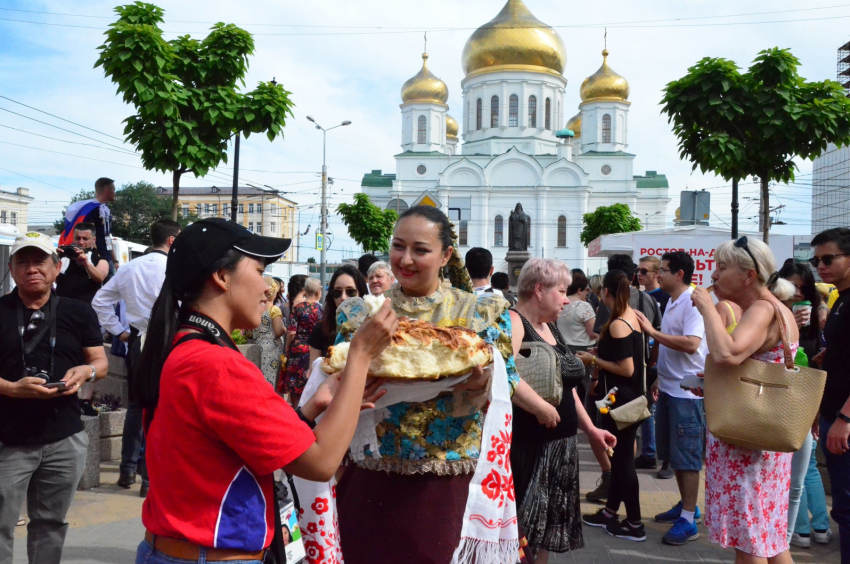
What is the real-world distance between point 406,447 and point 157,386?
3.52 ft

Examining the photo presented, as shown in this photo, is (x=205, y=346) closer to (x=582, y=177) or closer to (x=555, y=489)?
(x=555, y=489)

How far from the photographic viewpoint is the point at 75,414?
386cm

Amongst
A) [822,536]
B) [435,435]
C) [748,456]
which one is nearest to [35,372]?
[435,435]

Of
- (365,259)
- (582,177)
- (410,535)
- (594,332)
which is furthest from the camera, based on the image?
(582,177)

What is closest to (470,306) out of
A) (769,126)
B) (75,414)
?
(75,414)

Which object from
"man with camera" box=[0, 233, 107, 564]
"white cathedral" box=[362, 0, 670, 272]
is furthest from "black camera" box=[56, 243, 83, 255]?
"white cathedral" box=[362, 0, 670, 272]

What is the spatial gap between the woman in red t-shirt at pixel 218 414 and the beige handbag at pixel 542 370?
1814 mm

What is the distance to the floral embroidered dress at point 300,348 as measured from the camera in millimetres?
7266

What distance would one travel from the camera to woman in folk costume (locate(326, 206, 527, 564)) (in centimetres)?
273

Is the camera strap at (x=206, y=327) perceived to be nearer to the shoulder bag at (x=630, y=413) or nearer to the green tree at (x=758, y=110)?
the shoulder bag at (x=630, y=413)

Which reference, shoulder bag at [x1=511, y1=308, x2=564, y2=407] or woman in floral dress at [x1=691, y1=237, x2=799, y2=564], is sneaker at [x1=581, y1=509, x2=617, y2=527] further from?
shoulder bag at [x1=511, y1=308, x2=564, y2=407]

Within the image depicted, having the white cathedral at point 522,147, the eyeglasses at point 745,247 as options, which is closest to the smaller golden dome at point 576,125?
the white cathedral at point 522,147

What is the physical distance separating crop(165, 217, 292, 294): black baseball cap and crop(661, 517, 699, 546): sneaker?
4484mm

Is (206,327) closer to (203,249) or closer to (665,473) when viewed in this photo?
(203,249)
